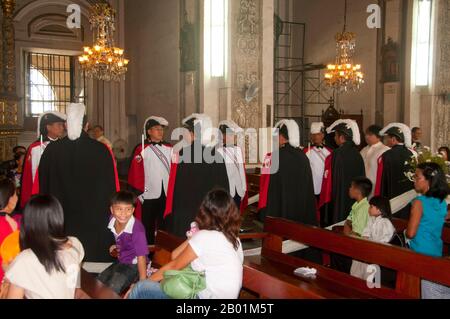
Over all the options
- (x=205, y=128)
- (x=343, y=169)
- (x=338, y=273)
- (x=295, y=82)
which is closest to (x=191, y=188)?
(x=205, y=128)

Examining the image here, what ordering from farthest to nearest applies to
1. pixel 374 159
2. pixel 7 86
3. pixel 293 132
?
pixel 7 86 < pixel 374 159 < pixel 293 132

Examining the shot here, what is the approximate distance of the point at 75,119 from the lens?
16.7 ft

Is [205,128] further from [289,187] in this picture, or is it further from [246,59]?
[246,59]

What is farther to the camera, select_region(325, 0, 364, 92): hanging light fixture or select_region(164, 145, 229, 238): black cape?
select_region(325, 0, 364, 92): hanging light fixture

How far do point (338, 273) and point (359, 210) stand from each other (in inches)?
52.2

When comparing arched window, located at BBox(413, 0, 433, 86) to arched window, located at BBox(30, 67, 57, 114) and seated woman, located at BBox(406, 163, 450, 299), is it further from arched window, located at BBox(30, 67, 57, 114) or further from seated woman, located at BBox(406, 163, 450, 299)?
arched window, located at BBox(30, 67, 57, 114)

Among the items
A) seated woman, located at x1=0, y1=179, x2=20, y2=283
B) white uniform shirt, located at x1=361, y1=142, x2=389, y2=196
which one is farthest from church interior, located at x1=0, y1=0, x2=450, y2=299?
seated woman, located at x1=0, y1=179, x2=20, y2=283

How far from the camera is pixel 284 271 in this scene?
210 inches

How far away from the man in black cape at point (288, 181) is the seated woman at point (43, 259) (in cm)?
390

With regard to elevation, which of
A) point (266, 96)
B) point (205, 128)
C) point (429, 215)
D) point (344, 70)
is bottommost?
point (429, 215)

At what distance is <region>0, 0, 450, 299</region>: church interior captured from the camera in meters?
5.04

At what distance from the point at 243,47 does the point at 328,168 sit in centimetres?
448

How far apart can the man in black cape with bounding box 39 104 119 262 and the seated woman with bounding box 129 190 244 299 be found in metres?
1.57

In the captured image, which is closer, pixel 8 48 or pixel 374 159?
pixel 374 159
